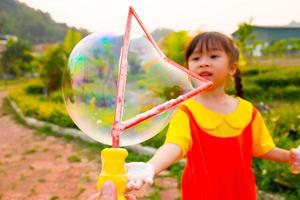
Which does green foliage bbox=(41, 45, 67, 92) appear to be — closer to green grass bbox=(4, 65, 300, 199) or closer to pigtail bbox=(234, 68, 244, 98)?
green grass bbox=(4, 65, 300, 199)

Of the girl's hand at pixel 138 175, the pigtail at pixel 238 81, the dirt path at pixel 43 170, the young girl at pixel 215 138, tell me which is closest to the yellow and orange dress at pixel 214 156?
the young girl at pixel 215 138

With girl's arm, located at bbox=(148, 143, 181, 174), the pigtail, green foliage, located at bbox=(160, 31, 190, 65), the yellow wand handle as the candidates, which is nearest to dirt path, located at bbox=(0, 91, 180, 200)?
the pigtail

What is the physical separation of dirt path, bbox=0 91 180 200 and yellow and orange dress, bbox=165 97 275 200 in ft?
8.32

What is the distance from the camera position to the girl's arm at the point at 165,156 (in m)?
1.55

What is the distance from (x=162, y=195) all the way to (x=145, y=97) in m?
3.03

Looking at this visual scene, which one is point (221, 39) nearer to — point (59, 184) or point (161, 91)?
point (161, 91)

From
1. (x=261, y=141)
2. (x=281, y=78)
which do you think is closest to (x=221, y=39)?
(x=261, y=141)

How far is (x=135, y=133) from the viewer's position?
147cm

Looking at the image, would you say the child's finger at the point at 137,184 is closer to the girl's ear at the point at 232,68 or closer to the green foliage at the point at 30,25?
the girl's ear at the point at 232,68

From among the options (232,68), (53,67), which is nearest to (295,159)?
(232,68)

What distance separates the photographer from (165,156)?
164cm

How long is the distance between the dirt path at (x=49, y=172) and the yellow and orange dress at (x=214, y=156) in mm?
2537

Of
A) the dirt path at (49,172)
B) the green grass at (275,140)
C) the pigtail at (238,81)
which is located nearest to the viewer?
the pigtail at (238,81)

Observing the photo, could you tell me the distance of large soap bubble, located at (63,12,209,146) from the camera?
58.4 inches
